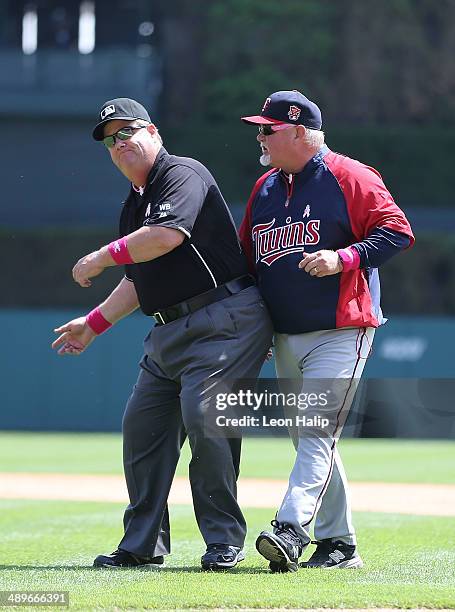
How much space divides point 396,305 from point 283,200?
25559 millimetres

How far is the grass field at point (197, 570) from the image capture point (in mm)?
4785

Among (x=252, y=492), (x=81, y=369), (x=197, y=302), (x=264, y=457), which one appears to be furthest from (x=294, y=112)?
(x=81, y=369)

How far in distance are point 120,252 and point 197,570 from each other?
4.72 feet

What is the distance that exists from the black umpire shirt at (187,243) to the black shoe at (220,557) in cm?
111

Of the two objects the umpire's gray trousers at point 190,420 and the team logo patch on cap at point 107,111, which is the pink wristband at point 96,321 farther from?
the team logo patch on cap at point 107,111

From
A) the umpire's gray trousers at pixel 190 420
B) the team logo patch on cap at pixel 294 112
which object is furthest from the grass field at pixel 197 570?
the team logo patch on cap at pixel 294 112

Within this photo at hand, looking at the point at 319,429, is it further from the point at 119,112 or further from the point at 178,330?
the point at 119,112

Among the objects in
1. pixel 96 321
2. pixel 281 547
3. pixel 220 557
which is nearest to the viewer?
pixel 281 547

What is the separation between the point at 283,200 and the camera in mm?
5984

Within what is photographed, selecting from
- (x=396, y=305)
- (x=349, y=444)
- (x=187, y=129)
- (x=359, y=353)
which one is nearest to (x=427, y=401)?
(x=349, y=444)

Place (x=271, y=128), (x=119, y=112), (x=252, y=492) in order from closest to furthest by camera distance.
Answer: (x=119, y=112)
(x=271, y=128)
(x=252, y=492)

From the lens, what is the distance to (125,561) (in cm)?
591

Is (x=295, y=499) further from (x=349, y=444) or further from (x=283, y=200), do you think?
(x=349, y=444)

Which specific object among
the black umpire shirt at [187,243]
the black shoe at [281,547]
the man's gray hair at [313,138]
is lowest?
the black shoe at [281,547]
